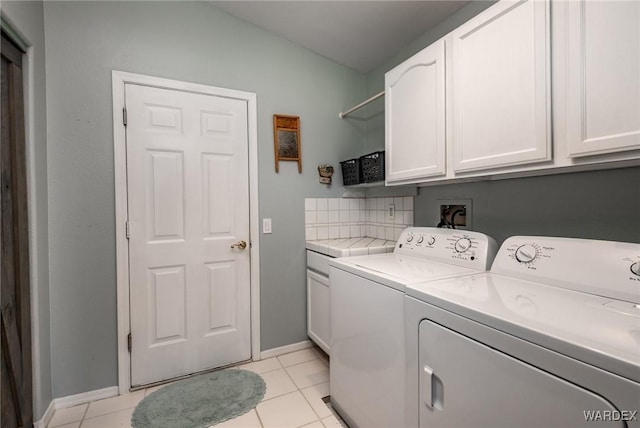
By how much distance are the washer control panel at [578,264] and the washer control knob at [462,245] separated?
0.19 metres

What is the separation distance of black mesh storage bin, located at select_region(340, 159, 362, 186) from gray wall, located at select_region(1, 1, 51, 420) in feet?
6.46

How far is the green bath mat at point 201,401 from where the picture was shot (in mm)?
1613

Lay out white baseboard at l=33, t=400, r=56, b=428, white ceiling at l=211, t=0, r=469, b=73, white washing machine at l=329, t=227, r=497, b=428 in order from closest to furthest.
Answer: white washing machine at l=329, t=227, r=497, b=428 < white baseboard at l=33, t=400, r=56, b=428 < white ceiling at l=211, t=0, r=469, b=73

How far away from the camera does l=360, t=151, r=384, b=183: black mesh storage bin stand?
2064 millimetres

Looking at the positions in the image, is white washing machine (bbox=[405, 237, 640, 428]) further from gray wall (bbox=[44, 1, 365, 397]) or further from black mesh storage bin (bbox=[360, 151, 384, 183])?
gray wall (bbox=[44, 1, 365, 397])

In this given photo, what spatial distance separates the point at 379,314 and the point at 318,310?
3.38 ft

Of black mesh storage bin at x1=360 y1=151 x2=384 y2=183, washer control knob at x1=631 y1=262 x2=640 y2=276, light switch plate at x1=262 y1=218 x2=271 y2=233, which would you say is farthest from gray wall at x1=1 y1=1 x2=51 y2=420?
washer control knob at x1=631 y1=262 x2=640 y2=276

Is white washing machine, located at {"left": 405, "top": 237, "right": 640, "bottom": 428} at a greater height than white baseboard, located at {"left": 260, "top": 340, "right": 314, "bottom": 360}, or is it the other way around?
white washing machine, located at {"left": 405, "top": 237, "right": 640, "bottom": 428}

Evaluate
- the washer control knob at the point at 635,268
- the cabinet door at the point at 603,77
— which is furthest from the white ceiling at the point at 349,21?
the washer control knob at the point at 635,268

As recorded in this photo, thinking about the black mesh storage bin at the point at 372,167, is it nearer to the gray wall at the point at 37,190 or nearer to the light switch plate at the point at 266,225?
the light switch plate at the point at 266,225

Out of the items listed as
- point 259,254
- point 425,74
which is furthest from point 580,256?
point 259,254

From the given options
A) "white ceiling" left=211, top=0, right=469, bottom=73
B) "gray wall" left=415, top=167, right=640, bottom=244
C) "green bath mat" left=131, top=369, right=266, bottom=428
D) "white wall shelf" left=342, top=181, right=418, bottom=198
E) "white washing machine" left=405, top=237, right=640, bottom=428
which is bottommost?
"green bath mat" left=131, top=369, right=266, bottom=428

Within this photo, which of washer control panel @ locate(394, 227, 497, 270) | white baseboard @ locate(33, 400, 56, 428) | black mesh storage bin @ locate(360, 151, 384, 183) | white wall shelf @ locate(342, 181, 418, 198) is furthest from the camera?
white wall shelf @ locate(342, 181, 418, 198)

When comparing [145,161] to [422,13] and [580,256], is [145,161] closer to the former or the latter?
[422,13]
